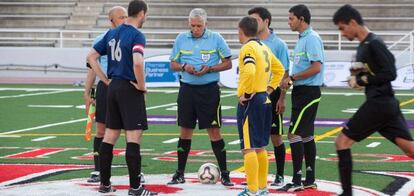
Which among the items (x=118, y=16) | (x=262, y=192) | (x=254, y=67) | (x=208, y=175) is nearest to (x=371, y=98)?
(x=254, y=67)

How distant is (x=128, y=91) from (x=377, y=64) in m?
2.59

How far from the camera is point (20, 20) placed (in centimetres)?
4322

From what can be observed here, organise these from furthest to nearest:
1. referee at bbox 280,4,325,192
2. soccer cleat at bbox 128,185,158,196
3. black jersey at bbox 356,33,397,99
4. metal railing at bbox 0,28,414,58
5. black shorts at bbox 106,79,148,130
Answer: metal railing at bbox 0,28,414,58, referee at bbox 280,4,325,192, black shorts at bbox 106,79,148,130, soccer cleat at bbox 128,185,158,196, black jersey at bbox 356,33,397,99

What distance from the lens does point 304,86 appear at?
1048cm

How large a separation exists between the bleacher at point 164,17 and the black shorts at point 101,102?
27.3 metres

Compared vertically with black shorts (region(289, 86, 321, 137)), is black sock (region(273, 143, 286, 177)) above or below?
below

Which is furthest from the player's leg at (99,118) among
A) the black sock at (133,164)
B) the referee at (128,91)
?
the black sock at (133,164)

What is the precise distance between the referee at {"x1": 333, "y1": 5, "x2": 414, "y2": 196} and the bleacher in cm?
2926

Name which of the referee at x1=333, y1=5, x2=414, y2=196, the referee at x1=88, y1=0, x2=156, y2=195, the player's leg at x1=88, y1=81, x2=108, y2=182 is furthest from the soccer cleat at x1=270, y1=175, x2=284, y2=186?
the player's leg at x1=88, y1=81, x2=108, y2=182

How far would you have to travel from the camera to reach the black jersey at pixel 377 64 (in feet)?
28.6

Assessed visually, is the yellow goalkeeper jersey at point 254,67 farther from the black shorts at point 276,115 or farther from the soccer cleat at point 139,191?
the soccer cleat at point 139,191

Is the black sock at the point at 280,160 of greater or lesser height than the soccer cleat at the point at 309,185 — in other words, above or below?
above

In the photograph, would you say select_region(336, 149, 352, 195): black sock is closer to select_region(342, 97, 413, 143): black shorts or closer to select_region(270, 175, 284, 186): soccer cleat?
select_region(342, 97, 413, 143): black shorts

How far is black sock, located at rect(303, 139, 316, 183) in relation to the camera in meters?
10.3
